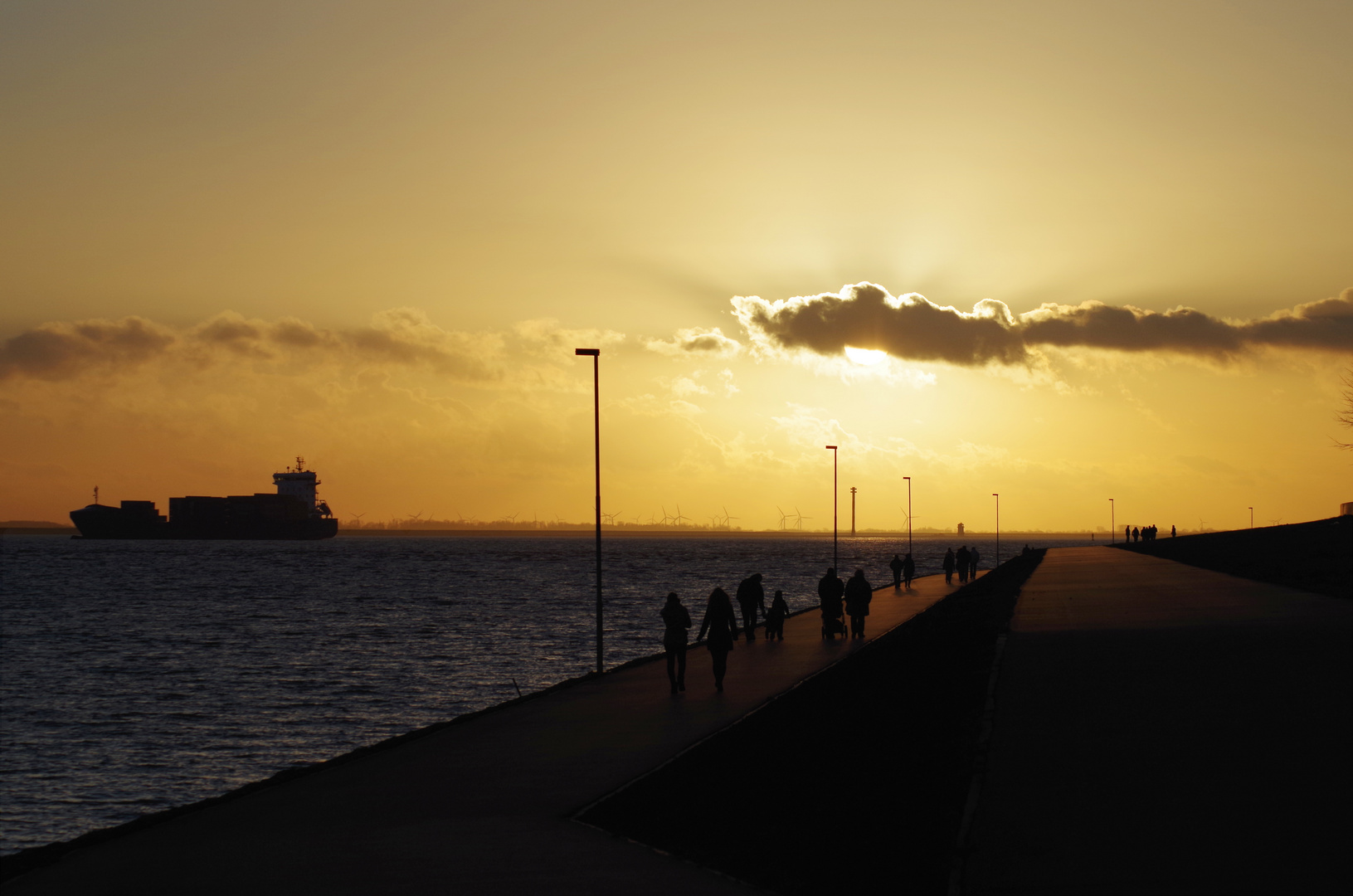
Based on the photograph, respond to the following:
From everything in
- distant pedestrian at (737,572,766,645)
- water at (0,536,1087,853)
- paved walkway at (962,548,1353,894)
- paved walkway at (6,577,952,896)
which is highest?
distant pedestrian at (737,572,766,645)

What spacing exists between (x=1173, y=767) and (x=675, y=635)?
1013 cm

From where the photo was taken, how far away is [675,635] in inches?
791

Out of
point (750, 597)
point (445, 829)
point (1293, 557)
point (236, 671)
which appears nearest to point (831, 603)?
point (750, 597)

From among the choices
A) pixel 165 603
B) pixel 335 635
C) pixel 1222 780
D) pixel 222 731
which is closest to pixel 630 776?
pixel 1222 780

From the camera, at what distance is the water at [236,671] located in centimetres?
2311

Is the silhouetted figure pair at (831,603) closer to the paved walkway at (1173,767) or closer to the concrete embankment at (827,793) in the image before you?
the paved walkway at (1173,767)

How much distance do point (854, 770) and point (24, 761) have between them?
20580 millimetres

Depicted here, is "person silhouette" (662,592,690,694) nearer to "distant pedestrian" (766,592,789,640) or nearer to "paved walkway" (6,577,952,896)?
"paved walkway" (6,577,952,896)

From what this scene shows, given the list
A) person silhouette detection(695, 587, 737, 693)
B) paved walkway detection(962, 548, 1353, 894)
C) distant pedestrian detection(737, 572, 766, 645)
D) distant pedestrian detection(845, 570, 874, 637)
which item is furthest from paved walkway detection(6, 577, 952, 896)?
distant pedestrian detection(845, 570, 874, 637)

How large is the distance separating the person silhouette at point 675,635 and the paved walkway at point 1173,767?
5.56m

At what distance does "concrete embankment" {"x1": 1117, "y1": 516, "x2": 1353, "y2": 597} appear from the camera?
37750 millimetres

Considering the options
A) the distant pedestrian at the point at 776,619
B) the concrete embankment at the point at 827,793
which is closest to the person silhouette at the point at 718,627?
the concrete embankment at the point at 827,793

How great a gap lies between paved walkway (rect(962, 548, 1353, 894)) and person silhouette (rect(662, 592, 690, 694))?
5557 mm

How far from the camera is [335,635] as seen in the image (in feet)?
167
